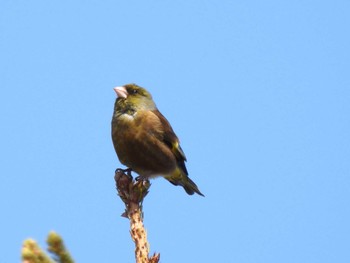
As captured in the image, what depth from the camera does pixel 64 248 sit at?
6.19 ft

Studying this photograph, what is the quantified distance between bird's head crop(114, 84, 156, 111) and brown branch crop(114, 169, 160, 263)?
7.26ft

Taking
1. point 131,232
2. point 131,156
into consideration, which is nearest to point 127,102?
point 131,156

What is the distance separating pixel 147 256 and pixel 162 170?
341 cm

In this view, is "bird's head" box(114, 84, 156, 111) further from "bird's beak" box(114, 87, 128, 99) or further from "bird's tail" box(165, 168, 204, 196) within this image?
"bird's tail" box(165, 168, 204, 196)

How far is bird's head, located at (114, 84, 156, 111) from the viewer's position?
6.46 meters

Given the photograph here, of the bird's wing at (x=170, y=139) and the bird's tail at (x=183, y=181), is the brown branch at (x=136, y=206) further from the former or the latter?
the bird's tail at (x=183, y=181)

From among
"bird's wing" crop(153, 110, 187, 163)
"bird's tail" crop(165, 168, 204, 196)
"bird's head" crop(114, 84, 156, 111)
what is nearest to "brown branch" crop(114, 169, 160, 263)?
"bird's head" crop(114, 84, 156, 111)

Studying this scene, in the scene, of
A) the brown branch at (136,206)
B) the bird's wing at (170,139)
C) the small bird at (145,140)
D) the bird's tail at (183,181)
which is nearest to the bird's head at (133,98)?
the small bird at (145,140)

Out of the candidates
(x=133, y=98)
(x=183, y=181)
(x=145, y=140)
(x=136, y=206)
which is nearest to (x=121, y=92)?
(x=133, y=98)

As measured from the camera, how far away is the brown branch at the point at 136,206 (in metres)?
3.16

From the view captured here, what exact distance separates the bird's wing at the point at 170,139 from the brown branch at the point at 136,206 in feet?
7.73

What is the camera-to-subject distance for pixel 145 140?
627cm

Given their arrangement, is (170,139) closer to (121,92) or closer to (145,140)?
(145,140)

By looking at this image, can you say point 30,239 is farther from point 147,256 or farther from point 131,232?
point 131,232
